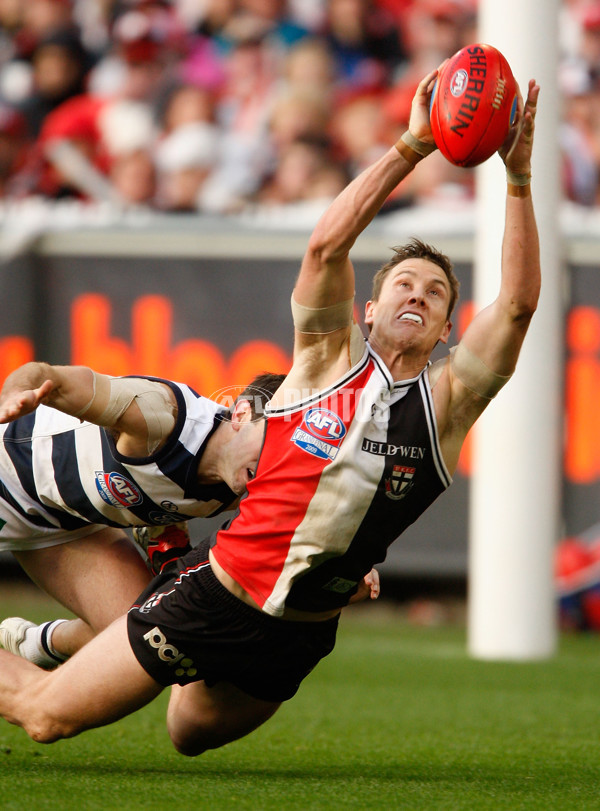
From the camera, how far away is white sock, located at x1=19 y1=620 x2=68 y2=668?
173 inches

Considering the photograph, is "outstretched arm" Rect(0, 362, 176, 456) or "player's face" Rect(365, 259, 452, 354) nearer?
"outstretched arm" Rect(0, 362, 176, 456)

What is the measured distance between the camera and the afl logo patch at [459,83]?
3361 mm

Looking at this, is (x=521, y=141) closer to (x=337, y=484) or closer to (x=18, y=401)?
(x=337, y=484)

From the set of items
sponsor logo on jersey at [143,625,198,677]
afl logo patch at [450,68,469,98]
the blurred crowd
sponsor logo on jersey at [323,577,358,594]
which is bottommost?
sponsor logo on jersey at [143,625,198,677]

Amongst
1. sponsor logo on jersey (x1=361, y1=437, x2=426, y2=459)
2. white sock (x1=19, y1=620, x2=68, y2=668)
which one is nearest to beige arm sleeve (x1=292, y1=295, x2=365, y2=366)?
sponsor logo on jersey (x1=361, y1=437, x2=426, y2=459)

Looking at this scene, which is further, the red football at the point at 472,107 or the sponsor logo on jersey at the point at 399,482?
the sponsor logo on jersey at the point at 399,482

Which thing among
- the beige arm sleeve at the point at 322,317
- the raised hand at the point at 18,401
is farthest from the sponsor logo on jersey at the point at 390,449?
the raised hand at the point at 18,401

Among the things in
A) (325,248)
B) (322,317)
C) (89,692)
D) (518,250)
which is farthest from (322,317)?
(89,692)

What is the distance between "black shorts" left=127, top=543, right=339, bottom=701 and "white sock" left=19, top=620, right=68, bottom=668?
75cm

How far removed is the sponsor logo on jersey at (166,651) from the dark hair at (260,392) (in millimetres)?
777

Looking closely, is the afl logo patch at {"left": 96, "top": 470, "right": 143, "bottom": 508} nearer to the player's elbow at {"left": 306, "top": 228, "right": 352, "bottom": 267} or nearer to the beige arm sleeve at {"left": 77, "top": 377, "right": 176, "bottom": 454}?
the beige arm sleeve at {"left": 77, "top": 377, "right": 176, "bottom": 454}

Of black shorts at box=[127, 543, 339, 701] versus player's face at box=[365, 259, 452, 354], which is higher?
player's face at box=[365, 259, 452, 354]

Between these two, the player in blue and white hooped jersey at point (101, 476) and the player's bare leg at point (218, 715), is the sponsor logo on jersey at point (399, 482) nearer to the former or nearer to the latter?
the player in blue and white hooped jersey at point (101, 476)

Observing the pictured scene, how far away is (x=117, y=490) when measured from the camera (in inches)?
160
